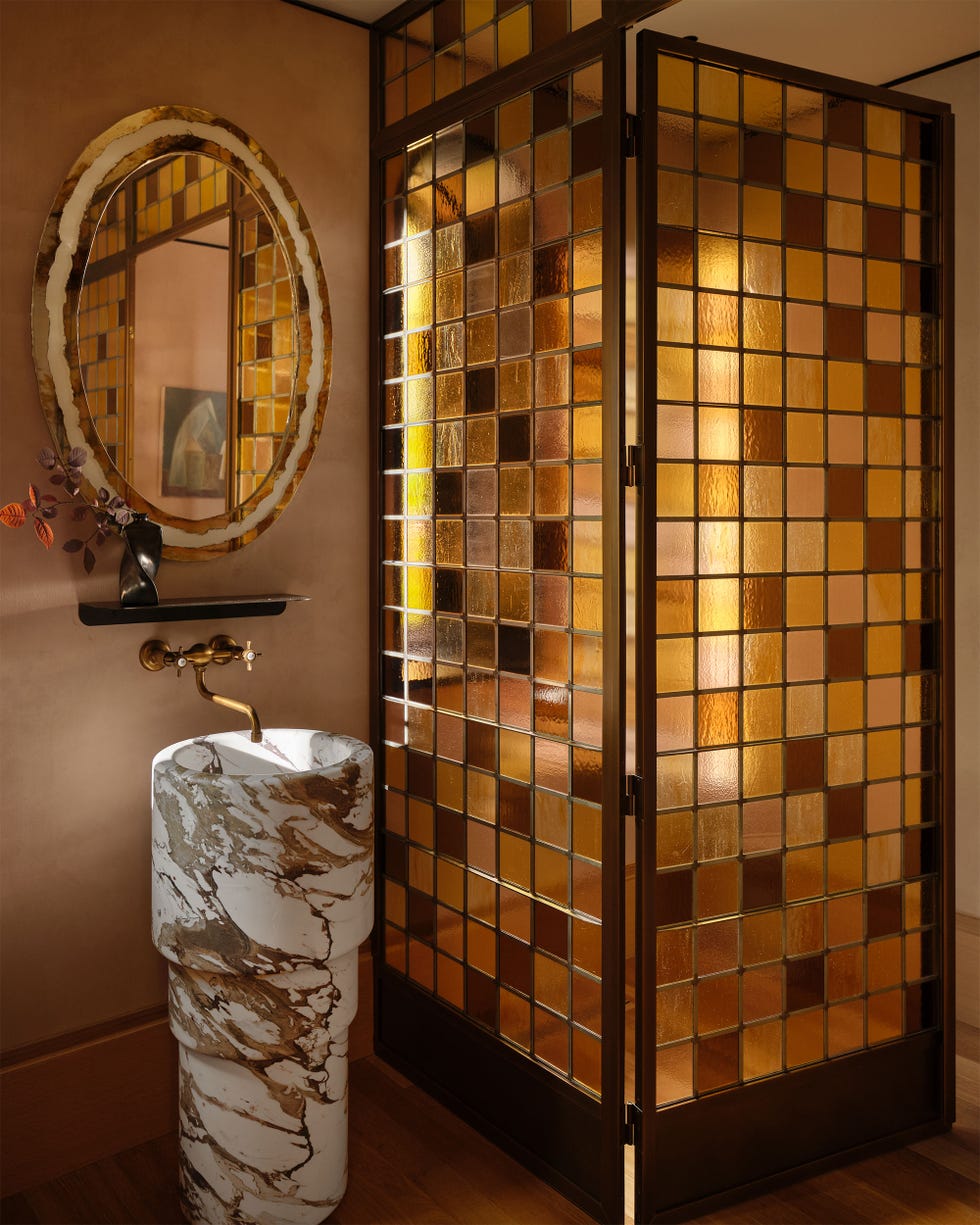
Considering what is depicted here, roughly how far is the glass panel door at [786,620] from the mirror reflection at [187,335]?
1001mm

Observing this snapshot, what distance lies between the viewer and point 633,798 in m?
2.00

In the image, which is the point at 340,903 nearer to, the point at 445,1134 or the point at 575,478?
the point at 445,1134

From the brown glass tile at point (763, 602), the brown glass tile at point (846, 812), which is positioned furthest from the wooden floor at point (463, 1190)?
the brown glass tile at point (763, 602)

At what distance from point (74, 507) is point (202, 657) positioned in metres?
0.42

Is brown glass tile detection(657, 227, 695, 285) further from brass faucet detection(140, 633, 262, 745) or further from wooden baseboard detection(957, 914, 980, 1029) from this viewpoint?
wooden baseboard detection(957, 914, 980, 1029)

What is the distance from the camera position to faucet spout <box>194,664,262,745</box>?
2.28 metres

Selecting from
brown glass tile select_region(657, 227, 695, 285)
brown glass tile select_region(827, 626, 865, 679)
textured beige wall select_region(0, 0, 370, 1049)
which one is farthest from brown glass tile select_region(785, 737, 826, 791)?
textured beige wall select_region(0, 0, 370, 1049)

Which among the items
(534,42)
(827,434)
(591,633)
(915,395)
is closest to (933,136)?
(915,395)

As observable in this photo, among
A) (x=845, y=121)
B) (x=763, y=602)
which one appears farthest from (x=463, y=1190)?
(x=845, y=121)

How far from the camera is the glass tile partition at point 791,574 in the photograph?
2004mm

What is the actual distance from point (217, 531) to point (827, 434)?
138 centimetres

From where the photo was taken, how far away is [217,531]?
2.44 m

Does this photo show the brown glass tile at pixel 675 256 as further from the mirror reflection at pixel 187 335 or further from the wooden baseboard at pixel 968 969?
the wooden baseboard at pixel 968 969

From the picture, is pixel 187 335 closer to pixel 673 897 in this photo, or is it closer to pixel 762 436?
pixel 762 436
